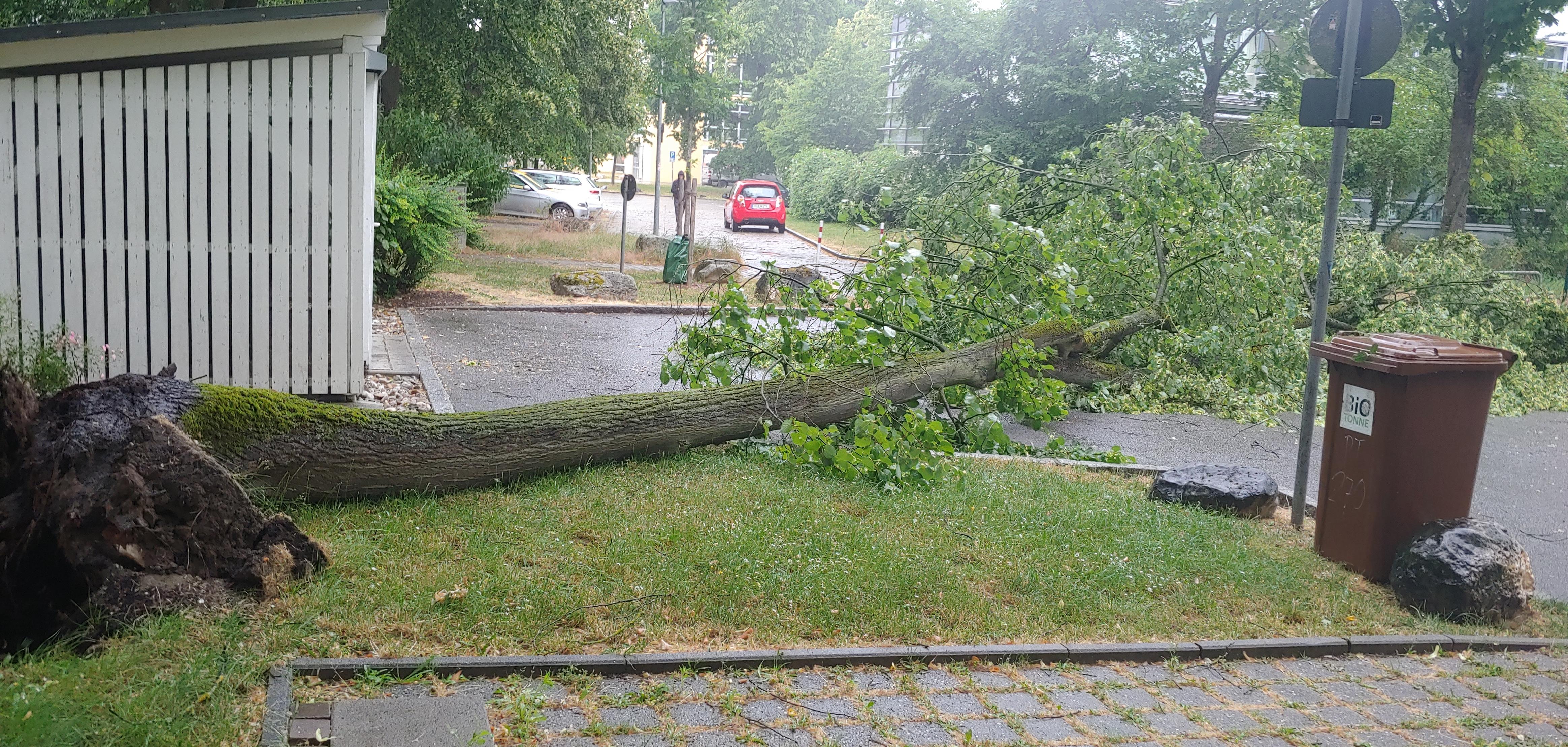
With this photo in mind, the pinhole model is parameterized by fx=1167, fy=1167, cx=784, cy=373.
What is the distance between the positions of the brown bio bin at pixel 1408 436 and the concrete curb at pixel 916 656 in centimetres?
72

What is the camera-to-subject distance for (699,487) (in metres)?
6.10

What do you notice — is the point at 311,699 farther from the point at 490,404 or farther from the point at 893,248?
the point at 490,404

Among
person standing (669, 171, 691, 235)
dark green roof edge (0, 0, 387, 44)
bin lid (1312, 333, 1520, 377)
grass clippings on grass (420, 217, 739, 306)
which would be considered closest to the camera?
bin lid (1312, 333, 1520, 377)

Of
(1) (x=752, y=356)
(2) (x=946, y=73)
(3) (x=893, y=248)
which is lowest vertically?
(1) (x=752, y=356)

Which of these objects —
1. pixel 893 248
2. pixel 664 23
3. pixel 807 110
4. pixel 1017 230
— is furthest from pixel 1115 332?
pixel 807 110

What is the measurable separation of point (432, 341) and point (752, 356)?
5.59 m

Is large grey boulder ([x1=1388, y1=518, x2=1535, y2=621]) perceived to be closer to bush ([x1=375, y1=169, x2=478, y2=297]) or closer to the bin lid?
the bin lid

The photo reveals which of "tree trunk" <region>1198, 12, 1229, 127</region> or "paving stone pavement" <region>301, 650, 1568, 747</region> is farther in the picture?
"tree trunk" <region>1198, 12, 1229, 127</region>

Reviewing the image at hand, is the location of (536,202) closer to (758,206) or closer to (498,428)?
(758,206)

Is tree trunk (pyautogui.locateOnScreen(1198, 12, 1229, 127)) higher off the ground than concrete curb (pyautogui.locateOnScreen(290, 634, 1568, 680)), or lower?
higher

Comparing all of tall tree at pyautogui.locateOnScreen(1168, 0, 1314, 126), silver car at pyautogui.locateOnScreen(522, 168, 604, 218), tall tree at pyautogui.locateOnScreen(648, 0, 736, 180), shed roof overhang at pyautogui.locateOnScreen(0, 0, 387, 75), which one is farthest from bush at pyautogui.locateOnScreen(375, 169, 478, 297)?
silver car at pyautogui.locateOnScreen(522, 168, 604, 218)

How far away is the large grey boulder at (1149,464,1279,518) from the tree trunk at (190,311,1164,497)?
174 cm

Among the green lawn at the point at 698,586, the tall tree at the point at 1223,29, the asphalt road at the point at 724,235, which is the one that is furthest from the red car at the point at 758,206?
the green lawn at the point at 698,586

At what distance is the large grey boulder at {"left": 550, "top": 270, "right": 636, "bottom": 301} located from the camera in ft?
56.1
